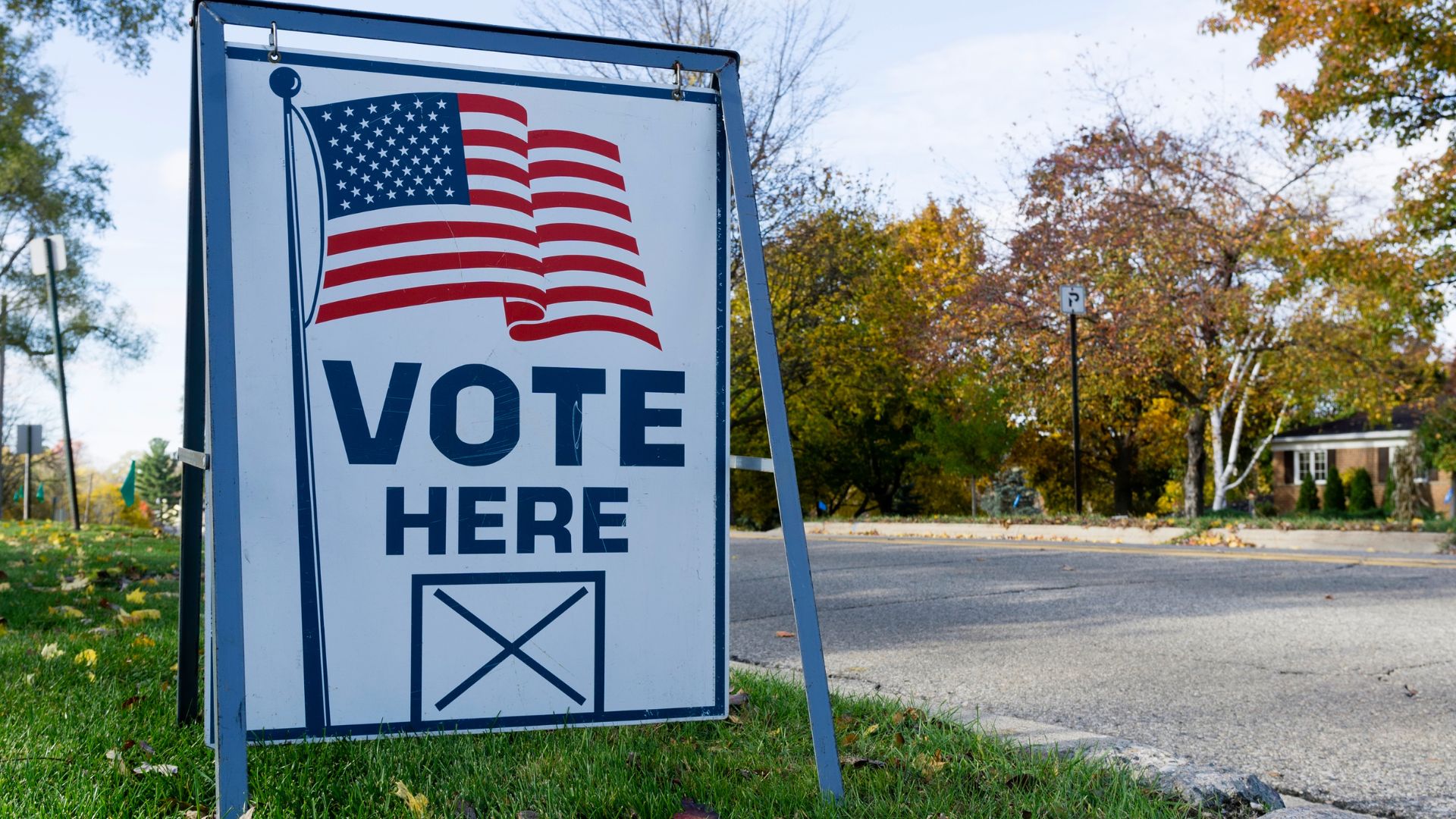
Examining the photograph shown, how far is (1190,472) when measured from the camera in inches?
959

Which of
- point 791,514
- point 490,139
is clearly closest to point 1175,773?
point 791,514

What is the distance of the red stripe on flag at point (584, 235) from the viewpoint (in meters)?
2.94

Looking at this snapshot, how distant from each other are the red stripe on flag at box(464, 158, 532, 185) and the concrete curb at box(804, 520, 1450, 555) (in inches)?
474

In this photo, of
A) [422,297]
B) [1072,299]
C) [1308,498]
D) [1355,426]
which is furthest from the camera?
[1355,426]

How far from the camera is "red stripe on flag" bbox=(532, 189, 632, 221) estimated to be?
9.59 ft

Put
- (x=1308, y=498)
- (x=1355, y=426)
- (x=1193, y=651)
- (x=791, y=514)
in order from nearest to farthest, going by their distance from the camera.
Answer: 1. (x=791, y=514)
2. (x=1193, y=651)
3. (x=1308, y=498)
4. (x=1355, y=426)

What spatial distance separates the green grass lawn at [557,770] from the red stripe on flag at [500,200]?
1369mm

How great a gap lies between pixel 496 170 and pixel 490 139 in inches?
3.1

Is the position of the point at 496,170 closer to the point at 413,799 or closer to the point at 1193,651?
the point at 413,799

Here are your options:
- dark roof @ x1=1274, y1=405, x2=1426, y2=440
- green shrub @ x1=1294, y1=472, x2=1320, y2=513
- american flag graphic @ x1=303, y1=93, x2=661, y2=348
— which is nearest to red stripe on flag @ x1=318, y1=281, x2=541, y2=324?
american flag graphic @ x1=303, y1=93, x2=661, y2=348

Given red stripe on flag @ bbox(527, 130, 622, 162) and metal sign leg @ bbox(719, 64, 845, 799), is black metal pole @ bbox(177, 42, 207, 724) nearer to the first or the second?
red stripe on flag @ bbox(527, 130, 622, 162)

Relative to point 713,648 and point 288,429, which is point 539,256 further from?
point 713,648

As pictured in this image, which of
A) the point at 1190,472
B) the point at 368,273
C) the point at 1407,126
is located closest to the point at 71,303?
the point at 1190,472

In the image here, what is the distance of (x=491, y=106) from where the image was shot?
292 cm
